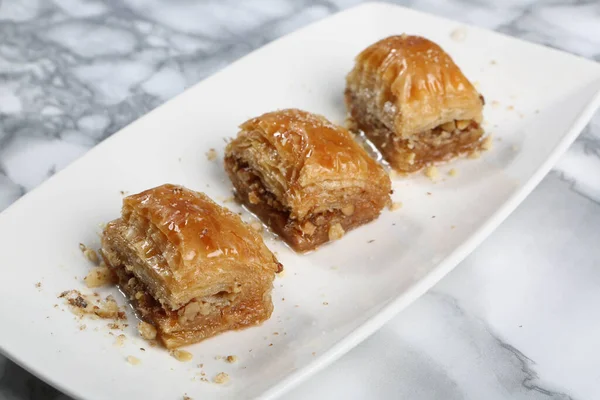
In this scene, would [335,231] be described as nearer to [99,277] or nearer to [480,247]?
[480,247]

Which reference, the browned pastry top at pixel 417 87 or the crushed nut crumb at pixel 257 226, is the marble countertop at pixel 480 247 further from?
the crushed nut crumb at pixel 257 226

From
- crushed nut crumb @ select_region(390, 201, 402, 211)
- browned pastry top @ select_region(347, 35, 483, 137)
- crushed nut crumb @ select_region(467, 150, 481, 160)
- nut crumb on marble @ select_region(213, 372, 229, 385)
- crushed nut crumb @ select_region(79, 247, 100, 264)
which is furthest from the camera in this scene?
crushed nut crumb @ select_region(467, 150, 481, 160)

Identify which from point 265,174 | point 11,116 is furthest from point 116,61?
point 265,174

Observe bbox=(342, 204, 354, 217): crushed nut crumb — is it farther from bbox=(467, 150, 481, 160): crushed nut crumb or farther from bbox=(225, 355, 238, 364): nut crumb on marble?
bbox=(225, 355, 238, 364): nut crumb on marble

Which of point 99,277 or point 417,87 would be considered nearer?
point 99,277

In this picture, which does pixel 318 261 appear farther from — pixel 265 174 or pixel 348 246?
pixel 265 174

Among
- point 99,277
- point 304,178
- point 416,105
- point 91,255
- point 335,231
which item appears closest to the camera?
point 99,277

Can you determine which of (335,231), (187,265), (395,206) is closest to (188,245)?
(187,265)

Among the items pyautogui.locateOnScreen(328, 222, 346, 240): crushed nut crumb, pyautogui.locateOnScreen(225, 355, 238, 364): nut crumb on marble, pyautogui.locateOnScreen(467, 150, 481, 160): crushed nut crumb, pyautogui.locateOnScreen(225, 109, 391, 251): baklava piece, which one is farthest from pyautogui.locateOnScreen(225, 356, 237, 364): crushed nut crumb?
pyautogui.locateOnScreen(467, 150, 481, 160): crushed nut crumb
